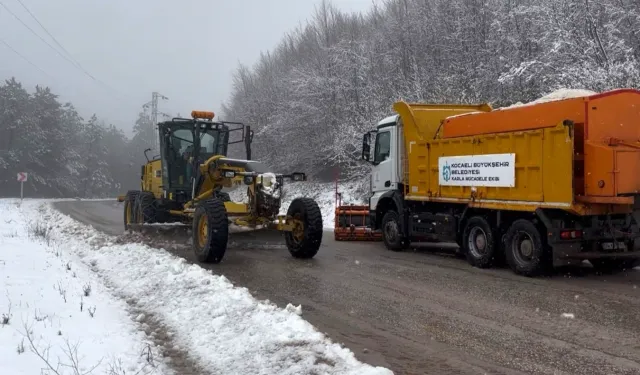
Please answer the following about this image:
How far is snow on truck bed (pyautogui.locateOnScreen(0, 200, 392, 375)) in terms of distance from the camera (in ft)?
15.6

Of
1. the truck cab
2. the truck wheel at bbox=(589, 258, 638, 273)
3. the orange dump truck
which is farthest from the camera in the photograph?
the truck cab

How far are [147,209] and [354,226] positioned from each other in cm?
550

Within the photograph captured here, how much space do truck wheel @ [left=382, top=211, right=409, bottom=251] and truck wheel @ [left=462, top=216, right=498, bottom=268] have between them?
7.16 feet

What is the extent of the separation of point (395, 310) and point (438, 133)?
5900 mm

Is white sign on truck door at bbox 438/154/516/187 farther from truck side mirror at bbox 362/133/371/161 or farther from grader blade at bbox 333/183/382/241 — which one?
grader blade at bbox 333/183/382/241

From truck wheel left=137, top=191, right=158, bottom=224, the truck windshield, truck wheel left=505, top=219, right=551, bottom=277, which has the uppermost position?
the truck windshield

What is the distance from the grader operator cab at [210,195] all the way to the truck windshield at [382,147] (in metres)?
2.46

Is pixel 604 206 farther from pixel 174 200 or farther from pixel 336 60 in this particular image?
pixel 336 60

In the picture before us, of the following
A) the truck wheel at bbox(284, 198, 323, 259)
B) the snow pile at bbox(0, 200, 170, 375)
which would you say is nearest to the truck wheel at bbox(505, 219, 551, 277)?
the truck wheel at bbox(284, 198, 323, 259)

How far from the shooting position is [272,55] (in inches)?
1693

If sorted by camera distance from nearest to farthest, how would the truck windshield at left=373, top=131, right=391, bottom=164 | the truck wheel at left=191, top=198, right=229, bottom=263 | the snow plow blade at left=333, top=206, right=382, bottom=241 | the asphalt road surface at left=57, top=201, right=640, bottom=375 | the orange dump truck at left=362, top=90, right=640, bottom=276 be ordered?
1. the asphalt road surface at left=57, top=201, right=640, bottom=375
2. the orange dump truck at left=362, top=90, right=640, bottom=276
3. the truck wheel at left=191, top=198, right=229, bottom=263
4. the truck windshield at left=373, top=131, right=391, bottom=164
5. the snow plow blade at left=333, top=206, right=382, bottom=241

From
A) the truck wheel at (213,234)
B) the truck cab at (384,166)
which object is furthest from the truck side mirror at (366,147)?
the truck wheel at (213,234)

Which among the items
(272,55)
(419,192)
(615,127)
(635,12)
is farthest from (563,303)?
(272,55)

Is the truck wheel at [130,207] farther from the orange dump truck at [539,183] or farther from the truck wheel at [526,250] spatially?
the truck wheel at [526,250]
